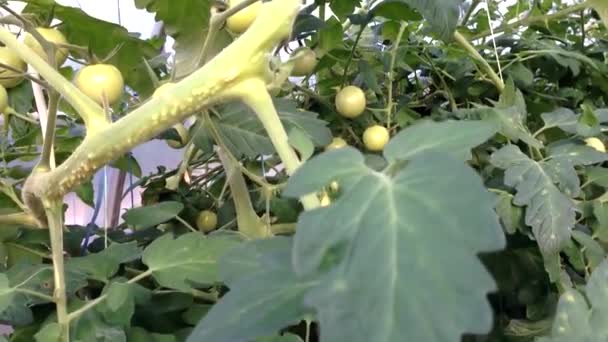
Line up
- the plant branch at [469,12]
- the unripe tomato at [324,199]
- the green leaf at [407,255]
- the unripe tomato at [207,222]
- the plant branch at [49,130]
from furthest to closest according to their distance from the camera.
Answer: the plant branch at [469,12]
the unripe tomato at [207,222]
the plant branch at [49,130]
the unripe tomato at [324,199]
the green leaf at [407,255]

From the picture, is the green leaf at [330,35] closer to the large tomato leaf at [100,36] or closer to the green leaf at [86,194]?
the large tomato leaf at [100,36]

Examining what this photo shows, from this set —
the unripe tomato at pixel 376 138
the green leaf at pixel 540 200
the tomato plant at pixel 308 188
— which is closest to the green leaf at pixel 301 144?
the tomato plant at pixel 308 188

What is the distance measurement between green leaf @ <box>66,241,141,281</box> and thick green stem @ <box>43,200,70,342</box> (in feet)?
0.10

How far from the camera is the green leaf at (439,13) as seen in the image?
50 centimetres

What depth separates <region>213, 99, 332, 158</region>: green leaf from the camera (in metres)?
0.52

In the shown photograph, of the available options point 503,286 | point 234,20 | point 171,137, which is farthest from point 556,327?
point 171,137

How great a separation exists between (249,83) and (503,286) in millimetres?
271

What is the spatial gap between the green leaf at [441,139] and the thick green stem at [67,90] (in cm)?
18

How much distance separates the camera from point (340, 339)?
180 millimetres

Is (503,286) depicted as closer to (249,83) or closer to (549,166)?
(549,166)

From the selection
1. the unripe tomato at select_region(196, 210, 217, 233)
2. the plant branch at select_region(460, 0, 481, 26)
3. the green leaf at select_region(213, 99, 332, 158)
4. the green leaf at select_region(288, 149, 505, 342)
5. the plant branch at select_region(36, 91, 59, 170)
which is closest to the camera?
the green leaf at select_region(288, 149, 505, 342)

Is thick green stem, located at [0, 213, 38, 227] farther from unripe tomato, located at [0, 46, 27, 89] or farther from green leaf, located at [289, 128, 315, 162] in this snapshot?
green leaf, located at [289, 128, 315, 162]

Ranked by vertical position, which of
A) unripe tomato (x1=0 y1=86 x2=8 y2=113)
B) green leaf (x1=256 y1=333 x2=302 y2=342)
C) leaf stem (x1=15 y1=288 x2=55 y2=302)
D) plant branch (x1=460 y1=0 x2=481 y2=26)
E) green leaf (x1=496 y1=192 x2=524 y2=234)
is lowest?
plant branch (x1=460 y1=0 x2=481 y2=26)

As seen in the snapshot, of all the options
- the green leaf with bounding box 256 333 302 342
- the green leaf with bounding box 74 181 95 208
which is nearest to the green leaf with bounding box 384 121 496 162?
the green leaf with bounding box 256 333 302 342
